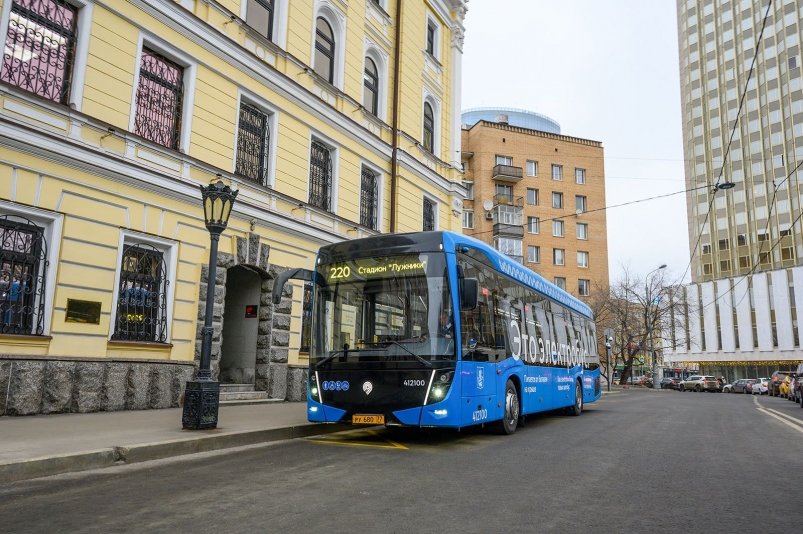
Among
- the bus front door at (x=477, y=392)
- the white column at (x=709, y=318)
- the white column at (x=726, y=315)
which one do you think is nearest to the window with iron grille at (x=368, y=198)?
the bus front door at (x=477, y=392)

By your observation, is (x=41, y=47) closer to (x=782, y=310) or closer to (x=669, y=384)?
(x=669, y=384)

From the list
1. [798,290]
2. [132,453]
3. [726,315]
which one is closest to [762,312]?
[798,290]

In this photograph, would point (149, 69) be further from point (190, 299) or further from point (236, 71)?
point (190, 299)

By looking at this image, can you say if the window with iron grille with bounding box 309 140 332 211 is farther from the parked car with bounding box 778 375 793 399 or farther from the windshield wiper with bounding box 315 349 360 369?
the parked car with bounding box 778 375 793 399

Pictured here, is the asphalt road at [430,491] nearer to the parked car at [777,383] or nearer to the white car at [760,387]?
the parked car at [777,383]

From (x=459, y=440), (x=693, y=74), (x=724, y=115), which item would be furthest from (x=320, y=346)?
(x=693, y=74)

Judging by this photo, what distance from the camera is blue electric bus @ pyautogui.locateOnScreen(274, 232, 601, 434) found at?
8.45m

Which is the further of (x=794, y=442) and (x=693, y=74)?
(x=693, y=74)

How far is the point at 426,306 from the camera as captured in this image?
8.58 meters

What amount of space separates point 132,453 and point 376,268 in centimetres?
412

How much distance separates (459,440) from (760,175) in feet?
244

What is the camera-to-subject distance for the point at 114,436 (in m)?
7.72

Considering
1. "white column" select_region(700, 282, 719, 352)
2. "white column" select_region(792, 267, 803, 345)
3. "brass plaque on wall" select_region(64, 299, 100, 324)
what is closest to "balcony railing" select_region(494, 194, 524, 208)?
"white column" select_region(792, 267, 803, 345)

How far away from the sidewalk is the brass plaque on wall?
1631 mm
